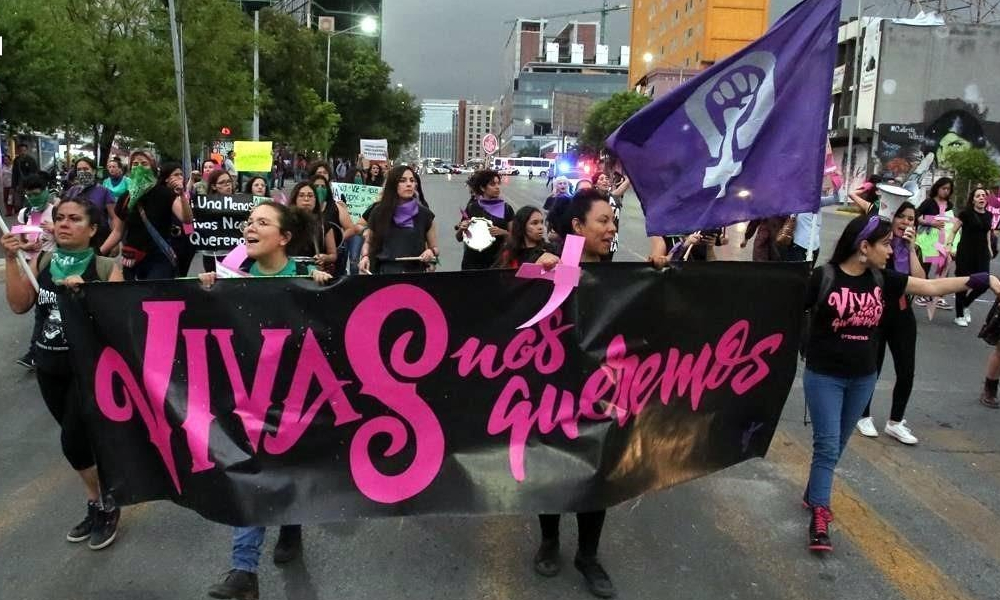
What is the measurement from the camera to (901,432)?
5574 millimetres

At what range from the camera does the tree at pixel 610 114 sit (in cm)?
8512

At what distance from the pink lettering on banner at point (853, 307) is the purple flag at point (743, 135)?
0.48m

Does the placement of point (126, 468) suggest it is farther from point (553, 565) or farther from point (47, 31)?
point (47, 31)

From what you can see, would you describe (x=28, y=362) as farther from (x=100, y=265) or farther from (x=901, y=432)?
(x=901, y=432)

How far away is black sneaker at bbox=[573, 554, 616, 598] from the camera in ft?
11.4

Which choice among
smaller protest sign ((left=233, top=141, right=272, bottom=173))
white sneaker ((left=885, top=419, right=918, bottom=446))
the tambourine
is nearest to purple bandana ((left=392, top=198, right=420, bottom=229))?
the tambourine

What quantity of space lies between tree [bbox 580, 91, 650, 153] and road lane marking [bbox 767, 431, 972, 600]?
78.1m

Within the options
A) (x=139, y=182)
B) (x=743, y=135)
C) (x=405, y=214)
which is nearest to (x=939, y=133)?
(x=405, y=214)

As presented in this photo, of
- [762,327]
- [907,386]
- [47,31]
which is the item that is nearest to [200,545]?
[762,327]

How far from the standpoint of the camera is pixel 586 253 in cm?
384

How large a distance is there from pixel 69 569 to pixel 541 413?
2165 mm

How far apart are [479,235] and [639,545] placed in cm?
336

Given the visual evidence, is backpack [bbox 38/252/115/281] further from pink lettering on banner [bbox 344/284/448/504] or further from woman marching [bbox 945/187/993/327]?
woman marching [bbox 945/187/993/327]

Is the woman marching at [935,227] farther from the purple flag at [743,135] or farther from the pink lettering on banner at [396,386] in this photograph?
the pink lettering on banner at [396,386]
